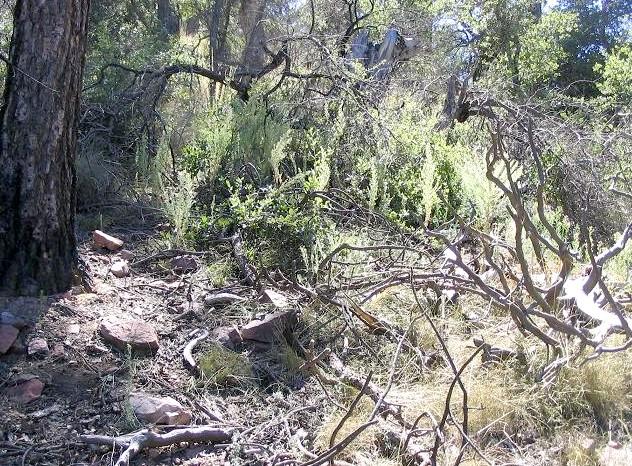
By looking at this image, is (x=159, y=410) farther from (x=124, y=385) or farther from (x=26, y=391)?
(x=26, y=391)

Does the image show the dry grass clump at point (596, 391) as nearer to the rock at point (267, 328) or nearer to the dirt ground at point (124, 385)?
the dirt ground at point (124, 385)

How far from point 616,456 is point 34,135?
115 inches

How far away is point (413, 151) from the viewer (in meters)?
5.82

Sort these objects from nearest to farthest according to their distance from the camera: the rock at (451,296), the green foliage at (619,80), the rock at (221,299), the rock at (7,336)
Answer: the rock at (7,336)
the rock at (451,296)
the rock at (221,299)
the green foliage at (619,80)

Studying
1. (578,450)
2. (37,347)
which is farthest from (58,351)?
(578,450)

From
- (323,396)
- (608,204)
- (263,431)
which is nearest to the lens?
(263,431)

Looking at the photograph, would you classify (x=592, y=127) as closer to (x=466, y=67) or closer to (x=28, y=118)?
(x=28, y=118)

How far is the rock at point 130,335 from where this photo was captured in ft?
10.2

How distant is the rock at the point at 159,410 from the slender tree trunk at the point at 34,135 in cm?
97

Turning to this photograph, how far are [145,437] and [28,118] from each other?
5.77ft

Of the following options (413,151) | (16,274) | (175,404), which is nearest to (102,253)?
(16,274)

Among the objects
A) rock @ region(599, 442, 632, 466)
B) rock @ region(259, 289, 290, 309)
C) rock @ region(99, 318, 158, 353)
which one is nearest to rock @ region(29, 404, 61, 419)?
rock @ region(99, 318, 158, 353)

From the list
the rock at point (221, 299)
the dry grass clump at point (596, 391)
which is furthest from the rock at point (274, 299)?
the dry grass clump at point (596, 391)

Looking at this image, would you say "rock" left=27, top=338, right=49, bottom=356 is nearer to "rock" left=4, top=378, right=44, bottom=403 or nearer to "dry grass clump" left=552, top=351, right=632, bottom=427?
"rock" left=4, top=378, right=44, bottom=403
